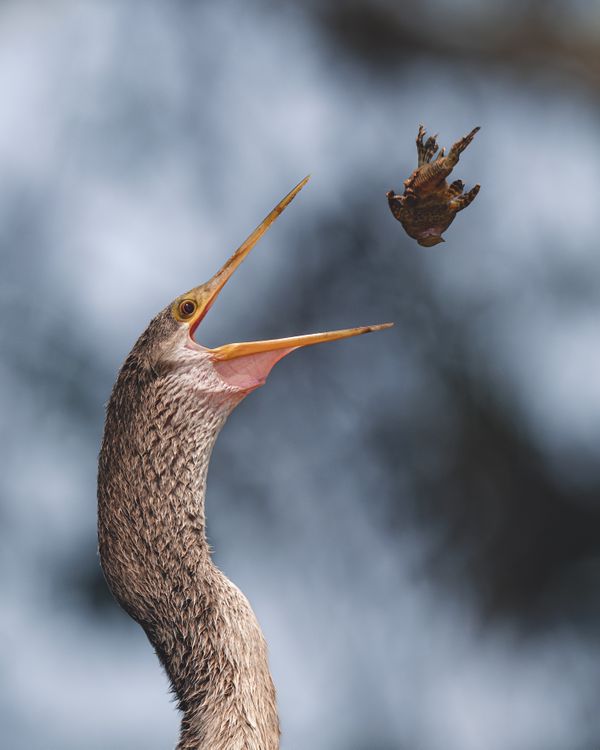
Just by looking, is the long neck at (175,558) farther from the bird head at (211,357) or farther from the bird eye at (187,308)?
the bird eye at (187,308)

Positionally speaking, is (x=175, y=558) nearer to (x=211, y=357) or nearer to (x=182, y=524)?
(x=182, y=524)

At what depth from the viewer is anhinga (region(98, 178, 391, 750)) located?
186 cm

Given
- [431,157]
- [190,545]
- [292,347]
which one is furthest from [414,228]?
[190,545]

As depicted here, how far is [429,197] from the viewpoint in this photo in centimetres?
187

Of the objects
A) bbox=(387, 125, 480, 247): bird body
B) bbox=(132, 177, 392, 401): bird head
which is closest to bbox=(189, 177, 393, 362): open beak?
bbox=(132, 177, 392, 401): bird head

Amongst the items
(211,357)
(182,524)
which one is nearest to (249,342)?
(211,357)

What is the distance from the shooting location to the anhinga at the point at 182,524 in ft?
6.10

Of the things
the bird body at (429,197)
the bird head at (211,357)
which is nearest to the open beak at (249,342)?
the bird head at (211,357)

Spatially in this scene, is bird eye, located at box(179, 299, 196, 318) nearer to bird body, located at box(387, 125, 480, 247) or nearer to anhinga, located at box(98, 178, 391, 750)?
anhinga, located at box(98, 178, 391, 750)

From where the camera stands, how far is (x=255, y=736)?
1.80m

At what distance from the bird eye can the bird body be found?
39 centimetres

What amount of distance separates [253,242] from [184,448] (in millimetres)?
393

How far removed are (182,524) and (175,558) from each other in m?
0.05

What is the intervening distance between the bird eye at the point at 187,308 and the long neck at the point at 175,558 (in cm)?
14
